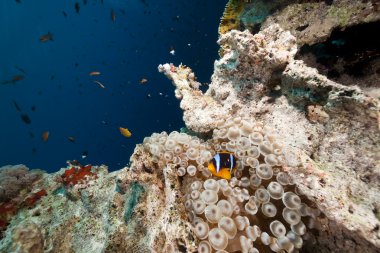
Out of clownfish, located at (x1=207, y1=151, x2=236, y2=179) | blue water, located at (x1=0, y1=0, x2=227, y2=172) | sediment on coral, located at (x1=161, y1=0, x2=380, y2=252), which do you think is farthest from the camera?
blue water, located at (x1=0, y1=0, x2=227, y2=172)

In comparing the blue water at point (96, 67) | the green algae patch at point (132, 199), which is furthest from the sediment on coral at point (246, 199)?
the blue water at point (96, 67)

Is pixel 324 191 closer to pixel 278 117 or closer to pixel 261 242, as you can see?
pixel 261 242

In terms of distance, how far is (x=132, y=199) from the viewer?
3238 mm

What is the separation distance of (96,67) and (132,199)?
1997 inches

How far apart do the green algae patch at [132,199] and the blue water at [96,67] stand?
21.0 m

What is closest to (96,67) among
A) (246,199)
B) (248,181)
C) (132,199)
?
(132,199)

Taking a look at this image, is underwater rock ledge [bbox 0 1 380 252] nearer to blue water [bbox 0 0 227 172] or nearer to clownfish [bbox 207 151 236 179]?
clownfish [bbox 207 151 236 179]

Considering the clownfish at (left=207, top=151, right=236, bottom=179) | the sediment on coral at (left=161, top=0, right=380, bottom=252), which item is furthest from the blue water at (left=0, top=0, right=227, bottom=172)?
the clownfish at (left=207, top=151, right=236, bottom=179)

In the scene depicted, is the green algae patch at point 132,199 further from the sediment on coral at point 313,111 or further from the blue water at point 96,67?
the blue water at point 96,67

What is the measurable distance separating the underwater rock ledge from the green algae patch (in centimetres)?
1

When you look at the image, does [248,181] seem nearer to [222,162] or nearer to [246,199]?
[246,199]

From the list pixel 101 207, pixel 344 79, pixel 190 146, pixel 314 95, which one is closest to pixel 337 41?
pixel 344 79

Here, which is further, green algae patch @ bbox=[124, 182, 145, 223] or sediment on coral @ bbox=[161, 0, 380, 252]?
green algae patch @ bbox=[124, 182, 145, 223]

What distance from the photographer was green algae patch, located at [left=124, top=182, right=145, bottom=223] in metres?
3.15
